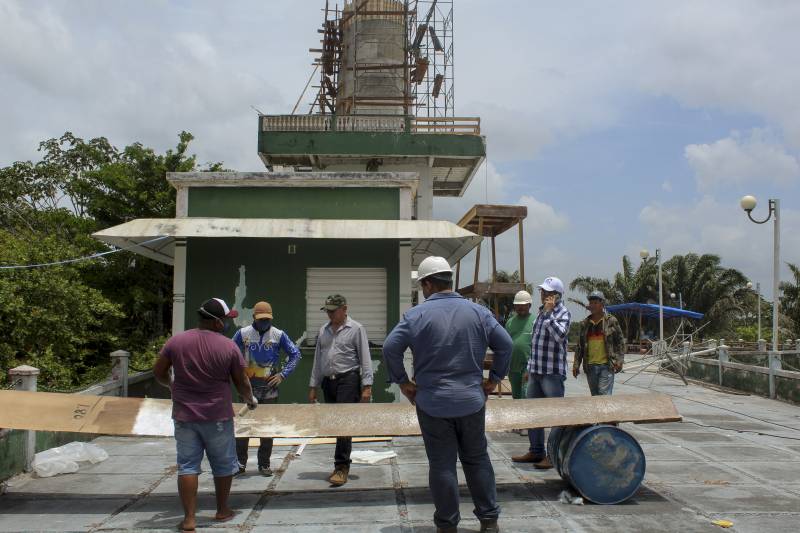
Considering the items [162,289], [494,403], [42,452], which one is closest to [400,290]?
[494,403]

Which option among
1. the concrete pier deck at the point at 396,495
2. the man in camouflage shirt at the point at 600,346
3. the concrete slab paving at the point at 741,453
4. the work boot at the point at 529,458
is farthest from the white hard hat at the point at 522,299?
the concrete slab paving at the point at 741,453

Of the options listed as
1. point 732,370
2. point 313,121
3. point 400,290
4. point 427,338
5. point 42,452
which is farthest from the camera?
point 313,121

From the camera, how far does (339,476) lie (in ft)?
20.9

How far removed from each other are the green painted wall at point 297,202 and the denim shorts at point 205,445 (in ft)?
19.9

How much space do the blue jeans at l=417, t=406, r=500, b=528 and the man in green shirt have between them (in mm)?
3577

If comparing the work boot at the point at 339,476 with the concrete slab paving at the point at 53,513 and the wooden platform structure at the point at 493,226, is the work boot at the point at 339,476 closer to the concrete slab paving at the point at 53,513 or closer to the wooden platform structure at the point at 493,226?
the concrete slab paving at the point at 53,513

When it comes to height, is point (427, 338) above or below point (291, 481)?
above

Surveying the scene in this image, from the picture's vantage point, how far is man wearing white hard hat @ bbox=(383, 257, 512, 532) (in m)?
4.61

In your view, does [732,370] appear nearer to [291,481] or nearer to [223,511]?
[291,481]

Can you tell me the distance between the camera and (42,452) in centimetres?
731

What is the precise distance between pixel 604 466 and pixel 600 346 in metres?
1.89

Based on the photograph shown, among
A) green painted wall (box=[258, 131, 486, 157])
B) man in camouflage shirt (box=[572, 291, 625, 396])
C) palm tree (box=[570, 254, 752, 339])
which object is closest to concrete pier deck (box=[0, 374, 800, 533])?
man in camouflage shirt (box=[572, 291, 625, 396])

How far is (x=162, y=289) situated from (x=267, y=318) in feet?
34.1

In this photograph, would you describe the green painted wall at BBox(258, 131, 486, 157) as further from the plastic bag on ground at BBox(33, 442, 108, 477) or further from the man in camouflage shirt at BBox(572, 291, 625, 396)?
the plastic bag on ground at BBox(33, 442, 108, 477)
